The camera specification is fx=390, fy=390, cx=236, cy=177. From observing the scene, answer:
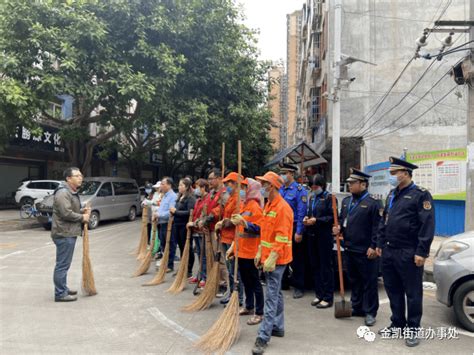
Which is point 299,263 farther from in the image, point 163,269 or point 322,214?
point 163,269

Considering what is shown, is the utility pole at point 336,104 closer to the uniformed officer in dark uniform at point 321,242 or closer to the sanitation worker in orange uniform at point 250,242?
the uniformed officer in dark uniform at point 321,242

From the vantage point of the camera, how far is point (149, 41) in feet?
42.1

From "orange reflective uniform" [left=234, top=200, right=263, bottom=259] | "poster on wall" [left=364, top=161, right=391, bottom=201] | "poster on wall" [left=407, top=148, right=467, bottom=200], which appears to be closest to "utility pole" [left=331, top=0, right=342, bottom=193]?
"poster on wall" [left=364, top=161, right=391, bottom=201]

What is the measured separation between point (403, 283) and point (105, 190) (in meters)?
12.3

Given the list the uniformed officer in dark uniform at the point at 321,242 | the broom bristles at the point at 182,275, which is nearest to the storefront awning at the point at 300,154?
the uniformed officer in dark uniform at the point at 321,242

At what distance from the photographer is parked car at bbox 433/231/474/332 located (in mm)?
4414

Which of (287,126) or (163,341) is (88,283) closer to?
(163,341)

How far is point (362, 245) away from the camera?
470 cm

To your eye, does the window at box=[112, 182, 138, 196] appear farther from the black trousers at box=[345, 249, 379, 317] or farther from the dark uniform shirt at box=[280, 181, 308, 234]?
the black trousers at box=[345, 249, 379, 317]

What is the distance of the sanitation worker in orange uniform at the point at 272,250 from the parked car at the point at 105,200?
31.0ft

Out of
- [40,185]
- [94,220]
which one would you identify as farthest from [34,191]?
[94,220]

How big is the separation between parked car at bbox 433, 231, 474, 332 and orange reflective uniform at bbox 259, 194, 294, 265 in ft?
6.62

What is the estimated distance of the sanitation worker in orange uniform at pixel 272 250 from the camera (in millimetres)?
3797

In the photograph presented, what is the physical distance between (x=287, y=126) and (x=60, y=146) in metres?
60.5
